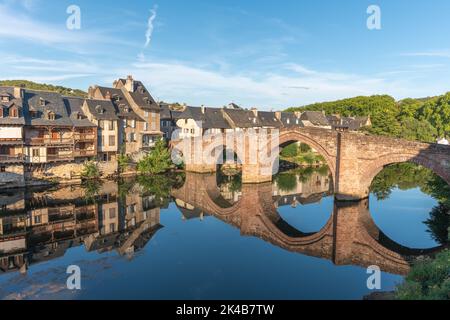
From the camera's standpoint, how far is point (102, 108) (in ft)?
155

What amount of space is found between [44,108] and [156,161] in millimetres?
15532

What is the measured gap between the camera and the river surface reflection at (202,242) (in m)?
16.6

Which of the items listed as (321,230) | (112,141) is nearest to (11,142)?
(112,141)

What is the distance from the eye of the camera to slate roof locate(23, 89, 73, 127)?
132ft

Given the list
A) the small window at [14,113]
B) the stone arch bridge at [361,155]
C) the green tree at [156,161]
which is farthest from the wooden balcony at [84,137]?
the stone arch bridge at [361,155]

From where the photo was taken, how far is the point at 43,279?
56.2ft

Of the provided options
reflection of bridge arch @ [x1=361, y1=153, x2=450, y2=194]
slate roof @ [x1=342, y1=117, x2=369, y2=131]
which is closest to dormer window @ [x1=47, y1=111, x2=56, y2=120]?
reflection of bridge arch @ [x1=361, y1=153, x2=450, y2=194]

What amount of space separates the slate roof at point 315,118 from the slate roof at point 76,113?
4986 cm

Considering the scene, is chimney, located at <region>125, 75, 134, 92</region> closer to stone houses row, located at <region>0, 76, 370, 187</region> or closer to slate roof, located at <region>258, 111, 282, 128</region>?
stone houses row, located at <region>0, 76, 370, 187</region>

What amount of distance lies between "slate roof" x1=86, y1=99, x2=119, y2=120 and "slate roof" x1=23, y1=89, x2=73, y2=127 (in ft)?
10.7

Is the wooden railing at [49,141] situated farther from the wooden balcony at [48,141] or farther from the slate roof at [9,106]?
the slate roof at [9,106]

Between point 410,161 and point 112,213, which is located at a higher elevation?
point 410,161

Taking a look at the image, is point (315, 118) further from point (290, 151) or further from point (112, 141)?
point (112, 141)
